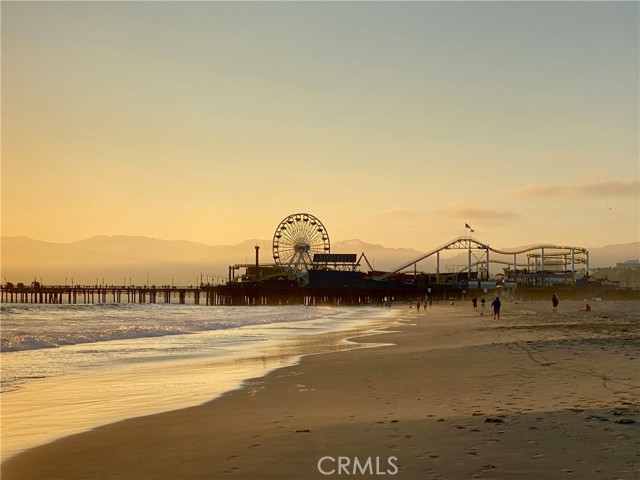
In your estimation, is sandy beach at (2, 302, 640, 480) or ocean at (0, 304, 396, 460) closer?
sandy beach at (2, 302, 640, 480)

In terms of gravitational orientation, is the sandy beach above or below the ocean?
above

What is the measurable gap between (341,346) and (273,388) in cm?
1161

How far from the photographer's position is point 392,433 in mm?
7789

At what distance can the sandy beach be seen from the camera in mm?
6277

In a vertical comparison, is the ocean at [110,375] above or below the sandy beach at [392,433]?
below

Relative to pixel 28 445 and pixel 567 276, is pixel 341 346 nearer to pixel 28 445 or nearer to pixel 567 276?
pixel 28 445

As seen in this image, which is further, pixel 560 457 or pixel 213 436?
pixel 213 436

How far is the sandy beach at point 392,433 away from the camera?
628cm

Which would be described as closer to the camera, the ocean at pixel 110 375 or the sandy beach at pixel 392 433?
the sandy beach at pixel 392 433

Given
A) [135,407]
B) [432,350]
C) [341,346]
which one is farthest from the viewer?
[341,346]

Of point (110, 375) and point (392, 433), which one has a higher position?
point (392, 433)

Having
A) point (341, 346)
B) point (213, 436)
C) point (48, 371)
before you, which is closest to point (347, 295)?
point (341, 346)

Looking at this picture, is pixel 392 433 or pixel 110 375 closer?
pixel 392 433

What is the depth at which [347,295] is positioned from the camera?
408 ft
